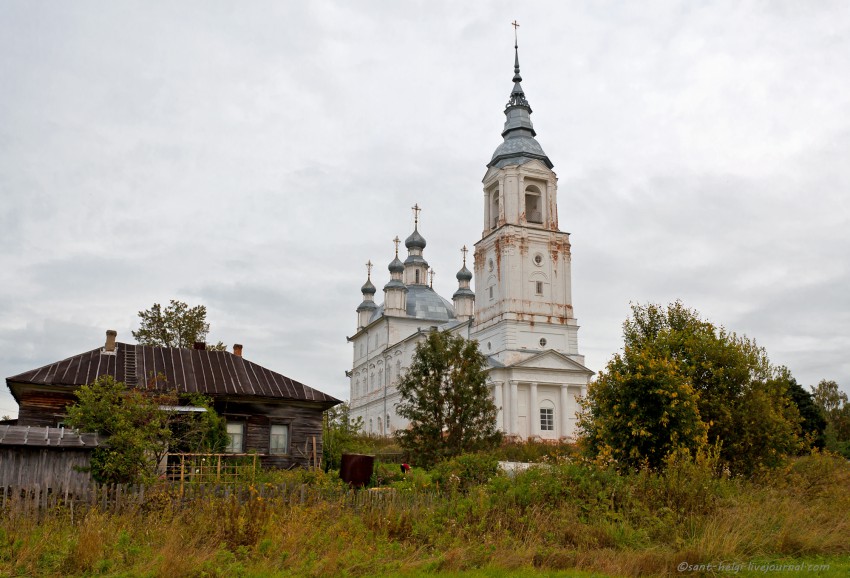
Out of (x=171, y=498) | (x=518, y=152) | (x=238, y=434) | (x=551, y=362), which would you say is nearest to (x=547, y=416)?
(x=551, y=362)

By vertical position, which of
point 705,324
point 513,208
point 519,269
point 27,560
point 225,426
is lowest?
point 27,560

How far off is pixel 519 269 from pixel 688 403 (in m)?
34.3

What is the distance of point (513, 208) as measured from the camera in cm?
5253

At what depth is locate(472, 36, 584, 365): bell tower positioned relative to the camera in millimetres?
A: 50625

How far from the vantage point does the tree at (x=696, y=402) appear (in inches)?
687

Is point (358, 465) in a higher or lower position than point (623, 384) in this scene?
lower

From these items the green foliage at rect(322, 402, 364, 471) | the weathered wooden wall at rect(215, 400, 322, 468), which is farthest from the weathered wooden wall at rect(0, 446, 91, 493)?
the green foliage at rect(322, 402, 364, 471)

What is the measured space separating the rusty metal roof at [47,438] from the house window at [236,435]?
28.2 feet

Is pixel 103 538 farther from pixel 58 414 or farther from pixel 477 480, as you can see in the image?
pixel 58 414

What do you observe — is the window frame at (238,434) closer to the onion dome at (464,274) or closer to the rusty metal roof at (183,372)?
the rusty metal roof at (183,372)

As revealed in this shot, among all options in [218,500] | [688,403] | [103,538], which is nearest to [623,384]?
[688,403]

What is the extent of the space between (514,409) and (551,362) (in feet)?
13.0

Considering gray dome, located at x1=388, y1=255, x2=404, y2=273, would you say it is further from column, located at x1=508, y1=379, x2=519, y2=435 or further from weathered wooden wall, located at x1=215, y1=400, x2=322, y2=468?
weathered wooden wall, located at x1=215, y1=400, x2=322, y2=468

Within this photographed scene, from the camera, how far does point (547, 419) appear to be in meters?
48.9
